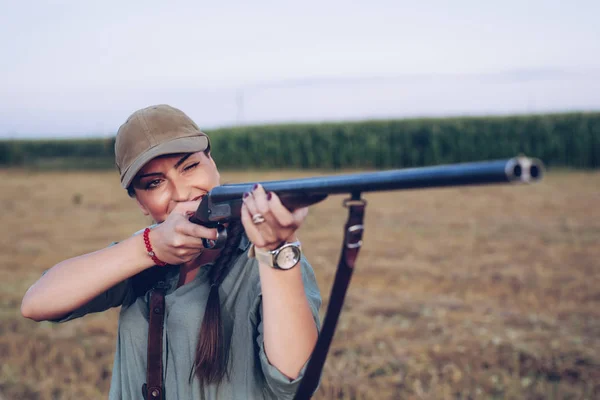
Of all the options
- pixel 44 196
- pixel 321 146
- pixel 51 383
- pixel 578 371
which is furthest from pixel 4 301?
pixel 321 146

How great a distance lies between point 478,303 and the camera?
8125 millimetres

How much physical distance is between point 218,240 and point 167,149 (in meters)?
0.39

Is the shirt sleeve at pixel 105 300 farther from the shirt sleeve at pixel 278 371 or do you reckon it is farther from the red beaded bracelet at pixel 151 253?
the shirt sleeve at pixel 278 371

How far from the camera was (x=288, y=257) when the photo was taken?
1883mm

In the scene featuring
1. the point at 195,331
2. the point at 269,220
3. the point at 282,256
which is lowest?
the point at 195,331

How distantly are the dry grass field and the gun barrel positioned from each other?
3863 millimetres

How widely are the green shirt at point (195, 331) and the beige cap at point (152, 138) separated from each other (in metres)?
0.40

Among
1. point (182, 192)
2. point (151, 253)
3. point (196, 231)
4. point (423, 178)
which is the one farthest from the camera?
point (182, 192)

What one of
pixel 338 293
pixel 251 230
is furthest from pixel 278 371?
pixel 251 230

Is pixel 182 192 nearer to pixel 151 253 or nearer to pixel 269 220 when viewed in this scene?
pixel 151 253

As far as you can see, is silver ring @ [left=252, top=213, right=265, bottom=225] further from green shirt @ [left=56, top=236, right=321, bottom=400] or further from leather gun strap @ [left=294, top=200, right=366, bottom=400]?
green shirt @ [left=56, top=236, right=321, bottom=400]

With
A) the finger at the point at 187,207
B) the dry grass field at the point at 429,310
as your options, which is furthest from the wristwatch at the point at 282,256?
the dry grass field at the point at 429,310

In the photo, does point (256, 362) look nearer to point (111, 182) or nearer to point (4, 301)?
point (4, 301)

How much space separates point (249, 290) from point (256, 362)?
238 millimetres
